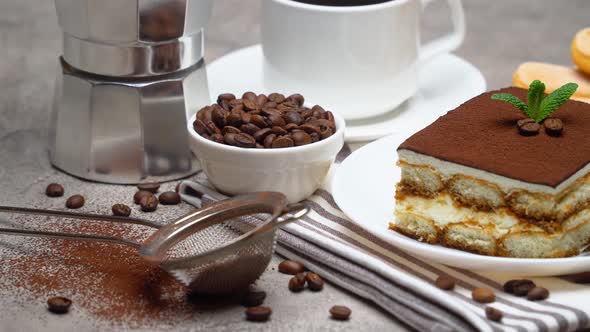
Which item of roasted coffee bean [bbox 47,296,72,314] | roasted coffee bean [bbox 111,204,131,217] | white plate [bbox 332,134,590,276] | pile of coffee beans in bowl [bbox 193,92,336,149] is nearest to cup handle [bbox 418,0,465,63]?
white plate [bbox 332,134,590,276]

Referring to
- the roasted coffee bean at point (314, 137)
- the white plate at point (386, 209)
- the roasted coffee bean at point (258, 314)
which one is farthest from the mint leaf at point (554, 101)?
the roasted coffee bean at point (258, 314)

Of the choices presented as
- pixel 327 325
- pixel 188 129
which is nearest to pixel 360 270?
pixel 327 325

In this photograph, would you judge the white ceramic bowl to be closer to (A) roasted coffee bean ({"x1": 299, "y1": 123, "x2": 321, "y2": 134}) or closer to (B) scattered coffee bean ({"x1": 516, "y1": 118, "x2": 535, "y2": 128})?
(A) roasted coffee bean ({"x1": 299, "y1": 123, "x2": 321, "y2": 134})

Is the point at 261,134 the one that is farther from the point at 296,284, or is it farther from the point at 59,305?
the point at 59,305

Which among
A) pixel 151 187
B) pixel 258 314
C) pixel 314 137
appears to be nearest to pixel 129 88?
pixel 151 187

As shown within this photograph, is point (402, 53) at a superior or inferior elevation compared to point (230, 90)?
superior

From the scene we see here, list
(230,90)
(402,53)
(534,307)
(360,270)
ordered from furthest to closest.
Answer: (230,90), (402,53), (360,270), (534,307)

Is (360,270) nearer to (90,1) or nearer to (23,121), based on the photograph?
(90,1)

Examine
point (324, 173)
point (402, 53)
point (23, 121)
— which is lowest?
point (23, 121)
